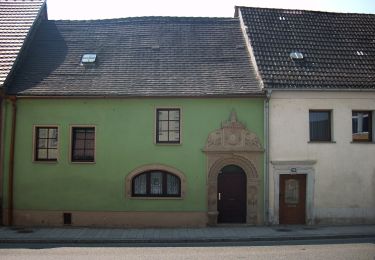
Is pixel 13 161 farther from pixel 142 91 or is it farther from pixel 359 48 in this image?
pixel 359 48

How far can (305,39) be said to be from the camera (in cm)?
1950

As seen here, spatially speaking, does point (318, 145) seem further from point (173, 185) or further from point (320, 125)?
point (173, 185)

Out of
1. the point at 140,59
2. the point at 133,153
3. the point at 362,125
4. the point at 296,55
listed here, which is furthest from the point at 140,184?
the point at 362,125

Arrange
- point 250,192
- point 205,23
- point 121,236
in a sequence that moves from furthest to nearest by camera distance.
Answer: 1. point 205,23
2. point 250,192
3. point 121,236

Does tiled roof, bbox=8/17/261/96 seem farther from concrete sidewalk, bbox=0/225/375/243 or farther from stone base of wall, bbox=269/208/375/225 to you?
stone base of wall, bbox=269/208/375/225

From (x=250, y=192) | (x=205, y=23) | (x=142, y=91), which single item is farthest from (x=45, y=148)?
(x=205, y=23)

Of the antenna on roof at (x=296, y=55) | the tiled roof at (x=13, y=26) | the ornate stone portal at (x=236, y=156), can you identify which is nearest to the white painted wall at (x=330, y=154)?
the ornate stone portal at (x=236, y=156)

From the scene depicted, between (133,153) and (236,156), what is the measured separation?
14.0 ft

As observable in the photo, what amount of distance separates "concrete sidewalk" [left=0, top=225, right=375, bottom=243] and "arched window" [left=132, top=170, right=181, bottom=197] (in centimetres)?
156

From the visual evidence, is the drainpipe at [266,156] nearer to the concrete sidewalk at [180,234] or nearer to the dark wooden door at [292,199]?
the dark wooden door at [292,199]

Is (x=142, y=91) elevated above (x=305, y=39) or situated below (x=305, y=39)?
below

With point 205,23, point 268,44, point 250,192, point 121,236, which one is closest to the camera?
point 121,236

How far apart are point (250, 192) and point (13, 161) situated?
9904mm

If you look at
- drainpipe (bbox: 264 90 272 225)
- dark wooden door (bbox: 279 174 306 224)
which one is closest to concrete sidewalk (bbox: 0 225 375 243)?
dark wooden door (bbox: 279 174 306 224)
